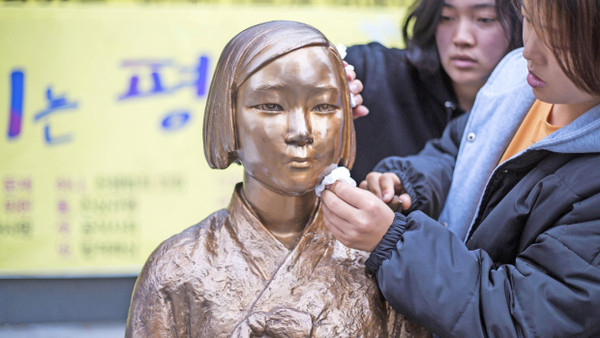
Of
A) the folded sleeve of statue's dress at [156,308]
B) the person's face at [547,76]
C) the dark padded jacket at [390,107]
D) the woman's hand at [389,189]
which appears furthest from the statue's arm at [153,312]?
the dark padded jacket at [390,107]

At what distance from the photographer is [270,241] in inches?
53.0

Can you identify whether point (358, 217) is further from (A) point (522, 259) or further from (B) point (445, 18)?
(B) point (445, 18)

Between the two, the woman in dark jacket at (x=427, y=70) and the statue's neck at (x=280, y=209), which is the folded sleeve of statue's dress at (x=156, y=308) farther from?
the woman in dark jacket at (x=427, y=70)

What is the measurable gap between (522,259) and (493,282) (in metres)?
0.08

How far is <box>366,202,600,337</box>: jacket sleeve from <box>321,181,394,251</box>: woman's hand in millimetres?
22

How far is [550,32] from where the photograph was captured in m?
1.15

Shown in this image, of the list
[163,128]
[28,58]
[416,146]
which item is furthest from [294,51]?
[28,58]

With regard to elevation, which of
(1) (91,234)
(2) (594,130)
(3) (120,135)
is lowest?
(1) (91,234)

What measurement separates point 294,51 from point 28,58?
6.97 feet

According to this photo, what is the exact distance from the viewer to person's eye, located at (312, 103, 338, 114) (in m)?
1.29

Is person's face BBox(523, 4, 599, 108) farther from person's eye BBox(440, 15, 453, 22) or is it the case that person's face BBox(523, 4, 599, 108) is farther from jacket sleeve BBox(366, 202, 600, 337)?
person's eye BBox(440, 15, 453, 22)

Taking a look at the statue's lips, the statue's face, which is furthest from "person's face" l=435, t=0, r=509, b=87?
the statue's lips

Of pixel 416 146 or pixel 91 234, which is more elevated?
pixel 416 146

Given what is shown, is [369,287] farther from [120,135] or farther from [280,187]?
[120,135]
